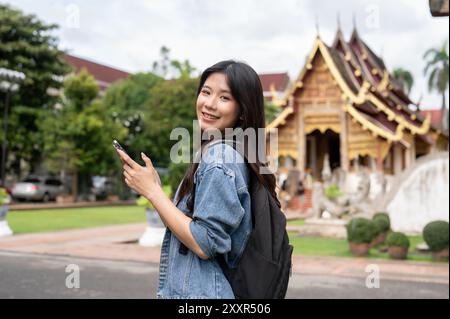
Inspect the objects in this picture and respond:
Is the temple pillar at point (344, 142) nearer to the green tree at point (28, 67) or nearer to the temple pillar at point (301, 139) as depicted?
the temple pillar at point (301, 139)

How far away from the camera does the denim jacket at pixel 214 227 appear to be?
5.34 feet

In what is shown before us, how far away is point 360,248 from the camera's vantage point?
34.4 ft

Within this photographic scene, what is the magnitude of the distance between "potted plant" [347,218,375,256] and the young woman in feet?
29.6

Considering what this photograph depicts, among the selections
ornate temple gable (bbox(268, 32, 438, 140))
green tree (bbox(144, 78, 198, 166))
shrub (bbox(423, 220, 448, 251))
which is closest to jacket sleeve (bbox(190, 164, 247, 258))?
shrub (bbox(423, 220, 448, 251))

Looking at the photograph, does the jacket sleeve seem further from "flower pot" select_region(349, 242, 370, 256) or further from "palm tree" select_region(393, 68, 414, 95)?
"palm tree" select_region(393, 68, 414, 95)

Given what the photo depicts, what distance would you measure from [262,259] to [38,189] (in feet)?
88.8

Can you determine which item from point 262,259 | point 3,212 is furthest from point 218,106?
point 3,212

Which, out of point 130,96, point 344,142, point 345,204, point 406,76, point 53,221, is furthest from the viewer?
point 406,76

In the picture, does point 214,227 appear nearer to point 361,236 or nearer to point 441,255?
point 441,255

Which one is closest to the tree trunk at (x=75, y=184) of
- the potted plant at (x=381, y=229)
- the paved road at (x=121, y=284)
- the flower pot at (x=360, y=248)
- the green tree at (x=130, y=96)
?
the green tree at (x=130, y=96)

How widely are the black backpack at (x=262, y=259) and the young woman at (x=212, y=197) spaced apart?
25 mm

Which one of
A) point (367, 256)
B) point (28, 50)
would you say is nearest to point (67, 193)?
point (28, 50)

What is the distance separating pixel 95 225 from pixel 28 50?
1361 cm
